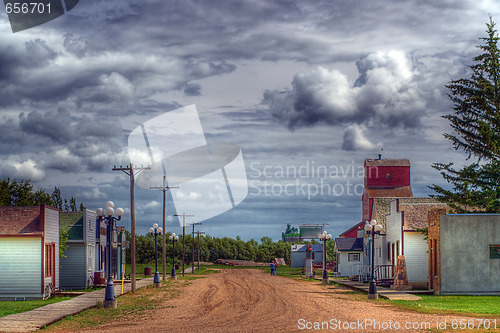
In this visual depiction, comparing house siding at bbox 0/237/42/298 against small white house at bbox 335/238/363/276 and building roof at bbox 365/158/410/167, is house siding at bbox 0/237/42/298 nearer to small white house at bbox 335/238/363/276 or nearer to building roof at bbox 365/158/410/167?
small white house at bbox 335/238/363/276

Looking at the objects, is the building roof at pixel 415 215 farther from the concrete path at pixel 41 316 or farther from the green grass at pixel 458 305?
the concrete path at pixel 41 316

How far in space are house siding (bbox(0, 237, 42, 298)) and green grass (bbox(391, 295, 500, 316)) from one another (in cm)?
1692

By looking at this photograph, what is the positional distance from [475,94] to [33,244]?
1064 inches

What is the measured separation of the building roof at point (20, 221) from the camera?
3084 centimetres

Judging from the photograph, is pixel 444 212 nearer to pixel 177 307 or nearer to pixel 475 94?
pixel 475 94

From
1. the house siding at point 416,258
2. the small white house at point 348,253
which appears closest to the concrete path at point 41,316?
the house siding at point 416,258

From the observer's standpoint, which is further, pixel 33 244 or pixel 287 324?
pixel 33 244

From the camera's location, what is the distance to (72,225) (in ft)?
128

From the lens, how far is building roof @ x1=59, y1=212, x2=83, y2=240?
3888 cm

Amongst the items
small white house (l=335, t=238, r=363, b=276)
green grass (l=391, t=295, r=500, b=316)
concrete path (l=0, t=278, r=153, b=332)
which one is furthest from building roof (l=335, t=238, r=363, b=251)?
concrete path (l=0, t=278, r=153, b=332)

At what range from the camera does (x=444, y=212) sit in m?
32.5

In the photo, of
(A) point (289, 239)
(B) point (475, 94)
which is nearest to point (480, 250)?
(B) point (475, 94)

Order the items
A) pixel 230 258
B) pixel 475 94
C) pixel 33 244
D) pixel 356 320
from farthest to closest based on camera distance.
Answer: pixel 230 258
pixel 475 94
pixel 33 244
pixel 356 320

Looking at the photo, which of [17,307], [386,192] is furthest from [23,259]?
[386,192]
